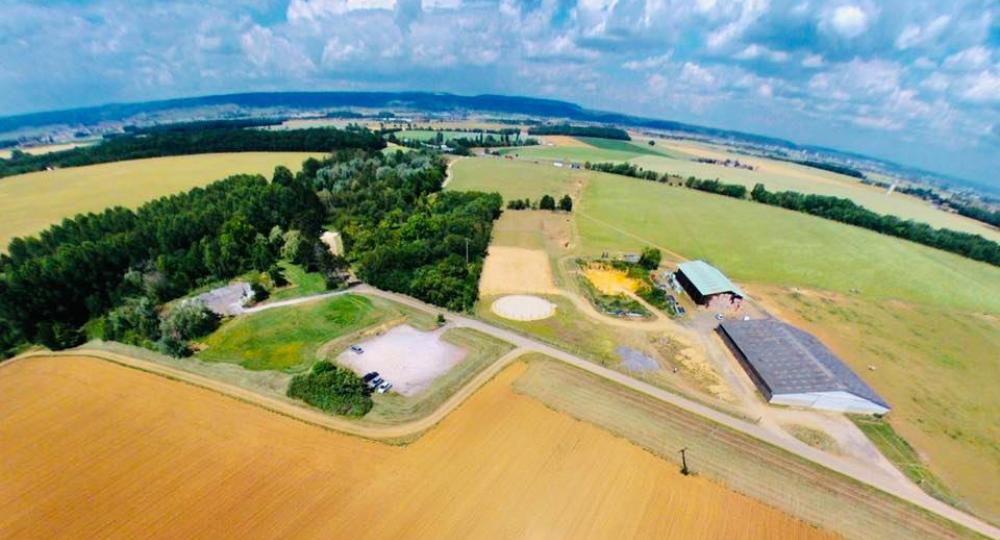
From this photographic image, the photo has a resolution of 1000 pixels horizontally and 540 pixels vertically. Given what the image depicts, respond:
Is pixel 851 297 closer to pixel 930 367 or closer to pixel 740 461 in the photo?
pixel 930 367

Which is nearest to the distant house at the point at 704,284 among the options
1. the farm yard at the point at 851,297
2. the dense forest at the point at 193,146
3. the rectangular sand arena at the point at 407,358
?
the farm yard at the point at 851,297

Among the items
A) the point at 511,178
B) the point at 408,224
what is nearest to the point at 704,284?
the point at 408,224

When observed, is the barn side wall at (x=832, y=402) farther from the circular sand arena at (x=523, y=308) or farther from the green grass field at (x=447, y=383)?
the green grass field at (x=447, y=383)

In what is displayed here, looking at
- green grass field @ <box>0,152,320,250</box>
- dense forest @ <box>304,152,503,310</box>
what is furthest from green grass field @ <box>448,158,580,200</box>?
green grass field @ <box>0,152,320,250</box>

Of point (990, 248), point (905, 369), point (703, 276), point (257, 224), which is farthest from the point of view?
point (990, 248)

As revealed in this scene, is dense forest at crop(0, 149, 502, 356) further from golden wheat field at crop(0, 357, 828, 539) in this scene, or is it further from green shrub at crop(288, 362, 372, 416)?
green shrub at crop(288, 362, 372, 416)

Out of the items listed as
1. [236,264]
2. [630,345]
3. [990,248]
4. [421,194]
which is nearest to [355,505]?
[630,345]

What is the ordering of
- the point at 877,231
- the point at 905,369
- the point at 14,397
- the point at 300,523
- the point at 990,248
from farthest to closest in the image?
1. the point at 877,231
2. the point at 990,248
3. the point at 905,369
4. the point at 14,397
5. the point at 300,523

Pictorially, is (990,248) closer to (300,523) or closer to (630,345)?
(630,345)
